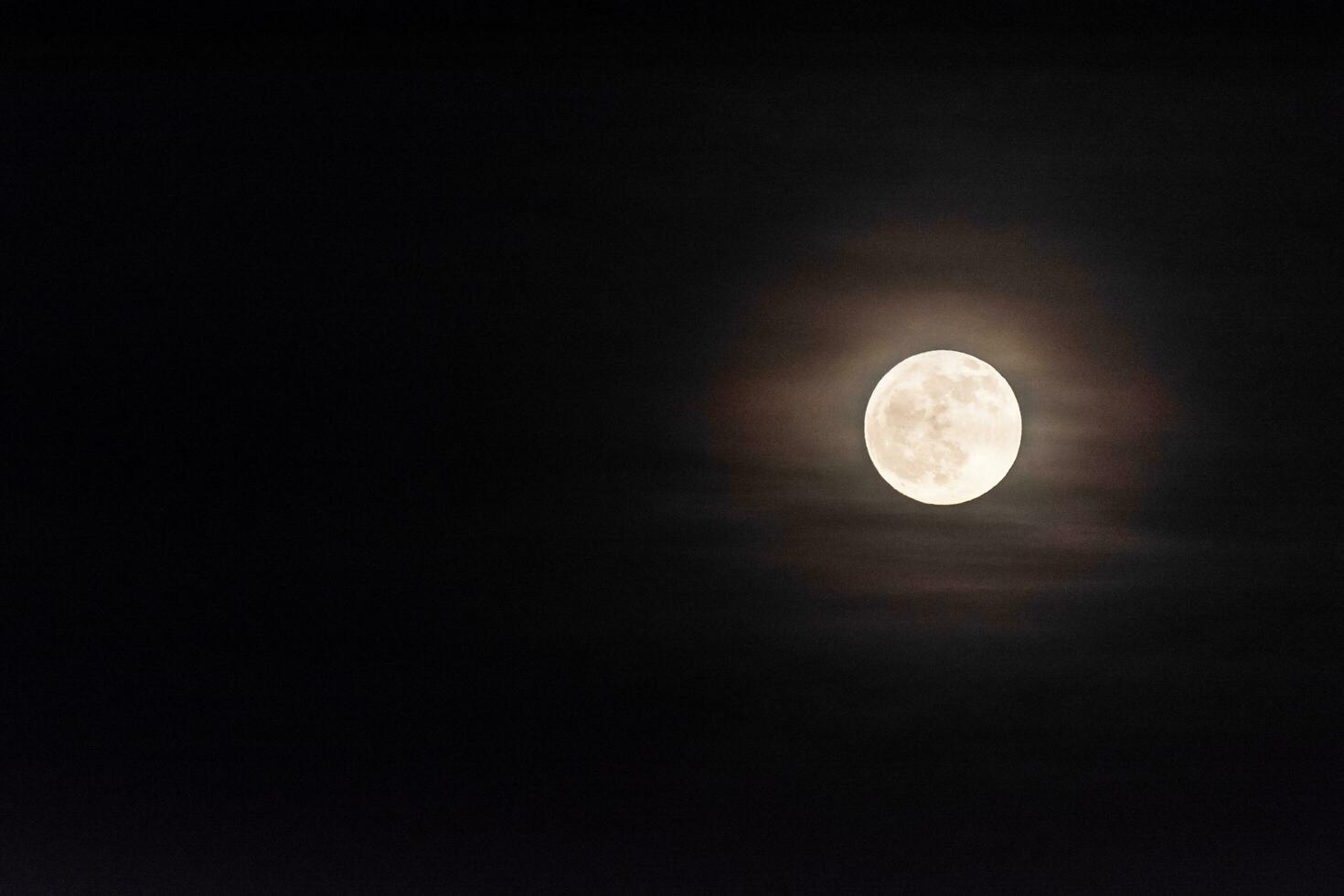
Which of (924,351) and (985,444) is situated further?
(924,351)

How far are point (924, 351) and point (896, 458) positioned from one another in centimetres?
31

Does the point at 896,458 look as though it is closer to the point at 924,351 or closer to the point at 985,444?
the point at 985,444

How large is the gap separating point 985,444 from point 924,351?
290 mm

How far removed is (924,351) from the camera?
192 cm

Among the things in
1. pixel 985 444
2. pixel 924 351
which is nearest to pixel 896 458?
pixel 985 444

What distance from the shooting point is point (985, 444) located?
173 centimetres

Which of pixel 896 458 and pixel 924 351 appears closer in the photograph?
pixel 896 458

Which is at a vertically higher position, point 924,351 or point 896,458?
point 924,351

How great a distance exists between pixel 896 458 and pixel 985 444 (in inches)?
6.9

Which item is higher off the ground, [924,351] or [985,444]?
[924,351]
